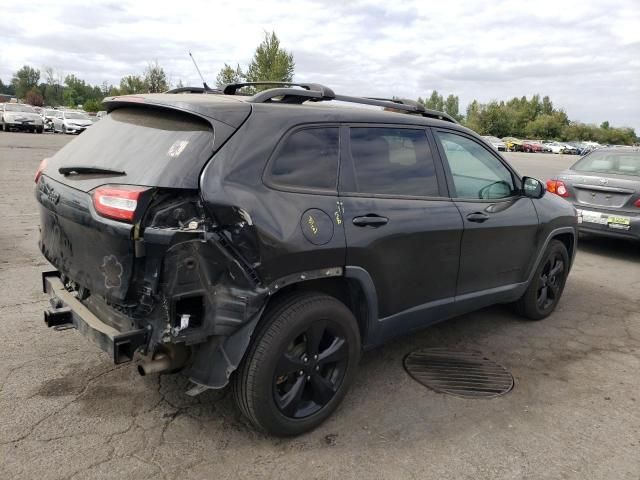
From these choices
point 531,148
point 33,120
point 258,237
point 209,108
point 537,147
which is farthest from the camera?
point 537,147

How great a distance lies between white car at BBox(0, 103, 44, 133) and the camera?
2891 centimetres

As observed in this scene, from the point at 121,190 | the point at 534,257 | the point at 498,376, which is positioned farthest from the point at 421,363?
the point at 121,190

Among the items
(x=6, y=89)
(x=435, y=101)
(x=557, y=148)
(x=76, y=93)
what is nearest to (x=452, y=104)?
(x=435, y=101)

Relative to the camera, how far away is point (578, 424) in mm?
3260

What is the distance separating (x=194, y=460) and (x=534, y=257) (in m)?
3.28

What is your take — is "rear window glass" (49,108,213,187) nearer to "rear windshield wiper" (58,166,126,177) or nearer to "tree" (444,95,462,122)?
"rear windshield wiper" (58,166,126,177)

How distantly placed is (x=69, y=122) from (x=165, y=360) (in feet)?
106

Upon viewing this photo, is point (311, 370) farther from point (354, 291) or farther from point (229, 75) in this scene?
point (229, 75)

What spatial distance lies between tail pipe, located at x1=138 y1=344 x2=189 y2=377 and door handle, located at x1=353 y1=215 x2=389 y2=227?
1.17m

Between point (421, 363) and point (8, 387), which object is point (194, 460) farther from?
point (421, 363)

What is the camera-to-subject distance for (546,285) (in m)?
4.99

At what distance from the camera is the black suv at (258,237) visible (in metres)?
2.57

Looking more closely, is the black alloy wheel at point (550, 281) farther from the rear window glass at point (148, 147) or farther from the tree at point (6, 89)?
the tree at point (6, 89)

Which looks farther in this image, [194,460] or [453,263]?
[453,263]
